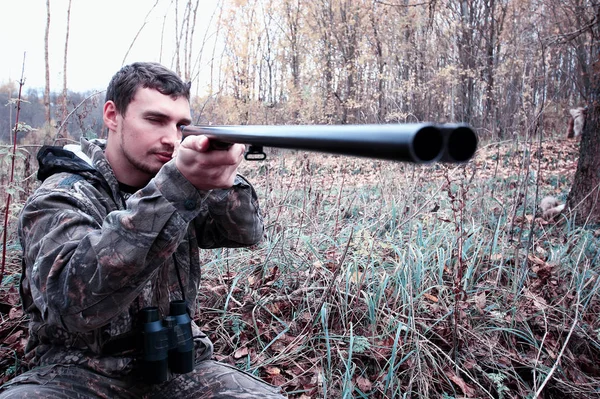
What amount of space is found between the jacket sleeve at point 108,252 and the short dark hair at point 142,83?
720mm

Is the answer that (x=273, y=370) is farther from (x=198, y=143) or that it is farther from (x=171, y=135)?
(x=198, y=143)

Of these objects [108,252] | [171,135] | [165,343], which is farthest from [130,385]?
[171,135]

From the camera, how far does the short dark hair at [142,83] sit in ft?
7.09

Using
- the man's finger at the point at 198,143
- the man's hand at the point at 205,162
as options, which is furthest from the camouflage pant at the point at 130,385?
the man's finger at the point at 198,143

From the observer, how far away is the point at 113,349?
6.53ft

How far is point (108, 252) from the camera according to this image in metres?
1.50

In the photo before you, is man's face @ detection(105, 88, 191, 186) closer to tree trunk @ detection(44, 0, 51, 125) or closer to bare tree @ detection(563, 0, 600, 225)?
tree trunk @ detection(44, 0, 51, 125)

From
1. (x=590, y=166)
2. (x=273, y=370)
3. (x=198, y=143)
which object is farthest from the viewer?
(x=590, y=166)

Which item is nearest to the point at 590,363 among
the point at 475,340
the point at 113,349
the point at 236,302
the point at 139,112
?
the point at 475,340

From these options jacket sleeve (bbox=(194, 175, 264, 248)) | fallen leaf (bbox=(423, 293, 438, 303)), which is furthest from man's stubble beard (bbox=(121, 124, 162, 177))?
fallen leaf (bbox=(423, 293, 438, 303))

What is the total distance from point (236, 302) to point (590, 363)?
8.36ft

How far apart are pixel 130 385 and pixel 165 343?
10.7 inches

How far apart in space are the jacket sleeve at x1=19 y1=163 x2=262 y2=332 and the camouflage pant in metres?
0.35

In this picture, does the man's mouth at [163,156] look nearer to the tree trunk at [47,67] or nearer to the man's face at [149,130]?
the man's face at [149,130]
